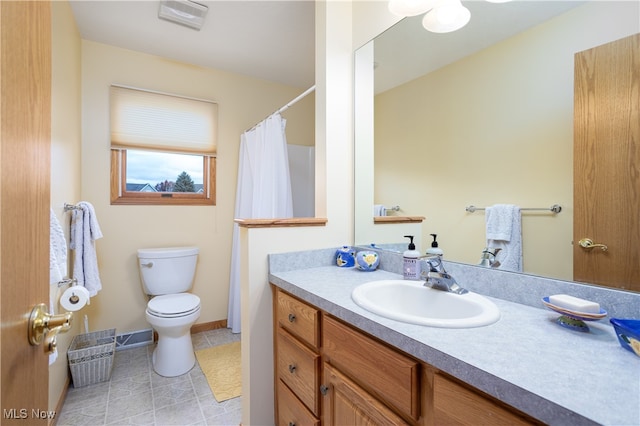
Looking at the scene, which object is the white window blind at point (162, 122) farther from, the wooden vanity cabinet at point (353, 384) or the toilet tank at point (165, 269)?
the wooden vanity cabinet at point (353, 384)

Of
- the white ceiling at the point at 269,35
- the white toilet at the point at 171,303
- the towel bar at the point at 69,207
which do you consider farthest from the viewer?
the white toilet at the point at 171,303

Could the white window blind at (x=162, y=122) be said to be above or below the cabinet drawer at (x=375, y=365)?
above

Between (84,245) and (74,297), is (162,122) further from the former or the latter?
(74,297)

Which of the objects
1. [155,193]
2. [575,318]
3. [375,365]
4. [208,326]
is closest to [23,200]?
[375,365]

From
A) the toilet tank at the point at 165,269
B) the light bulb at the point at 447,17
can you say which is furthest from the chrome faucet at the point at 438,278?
the toilet tank at the point at 165,269

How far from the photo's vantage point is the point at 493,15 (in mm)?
1164

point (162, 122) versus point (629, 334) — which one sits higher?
point (162, 122)

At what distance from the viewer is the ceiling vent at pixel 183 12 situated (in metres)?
1.85

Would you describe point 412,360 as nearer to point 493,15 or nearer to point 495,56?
point 495,56

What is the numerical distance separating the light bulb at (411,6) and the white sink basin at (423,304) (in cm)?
117

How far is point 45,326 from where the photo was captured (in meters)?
0.58

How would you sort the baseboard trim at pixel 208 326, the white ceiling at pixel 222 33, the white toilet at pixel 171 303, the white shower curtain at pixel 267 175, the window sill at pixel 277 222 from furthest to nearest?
the baseboard trim at pixel 208 326
the white shower curtain at pixel 267 175
the white toilet at pixel 171 303
the white ceiling at pixel 222 33
the window sill at pixel 277 222

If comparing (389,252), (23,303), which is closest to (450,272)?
(389,252)

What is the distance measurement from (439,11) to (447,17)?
49 mm
